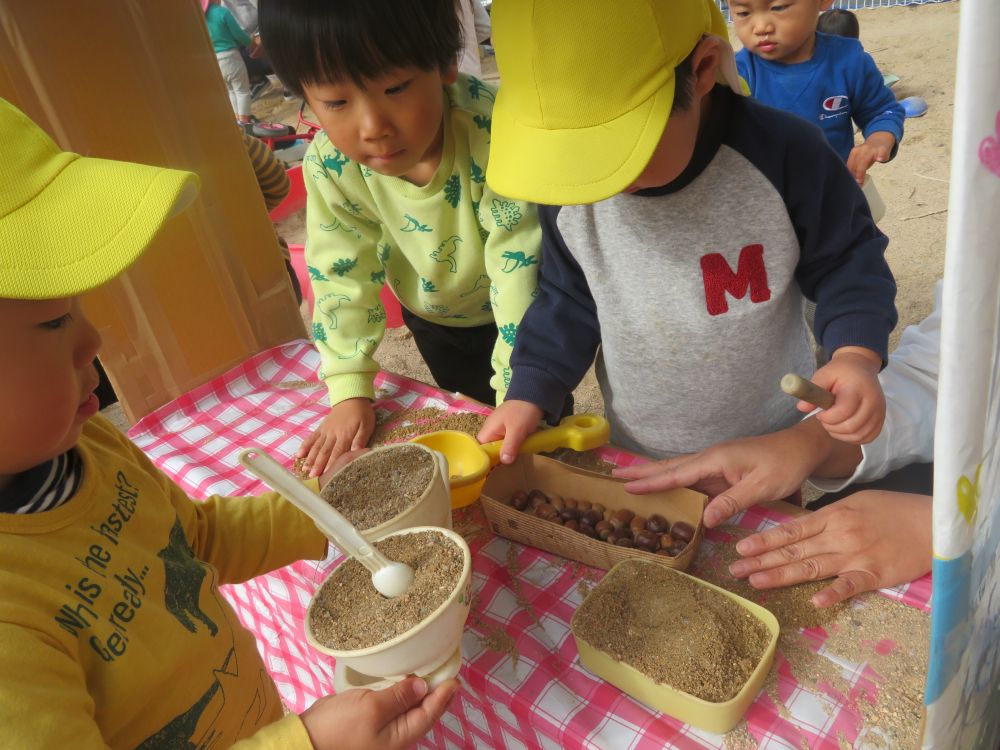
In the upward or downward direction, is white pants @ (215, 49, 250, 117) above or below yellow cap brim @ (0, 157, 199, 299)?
below

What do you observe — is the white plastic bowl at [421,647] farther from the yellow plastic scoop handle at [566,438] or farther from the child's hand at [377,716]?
the yellow plastic scoop handle at [566,438]

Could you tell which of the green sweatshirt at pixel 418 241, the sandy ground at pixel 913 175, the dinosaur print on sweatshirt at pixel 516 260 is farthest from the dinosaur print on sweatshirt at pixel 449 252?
the sandy ground at pixel 913 175

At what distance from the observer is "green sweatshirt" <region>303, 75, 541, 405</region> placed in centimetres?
108

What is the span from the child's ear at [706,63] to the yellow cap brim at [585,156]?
7 centimetres

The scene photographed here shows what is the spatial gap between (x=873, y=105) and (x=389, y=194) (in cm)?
152

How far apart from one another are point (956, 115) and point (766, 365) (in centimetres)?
80

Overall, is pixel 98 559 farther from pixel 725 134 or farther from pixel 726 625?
pixel 725 134

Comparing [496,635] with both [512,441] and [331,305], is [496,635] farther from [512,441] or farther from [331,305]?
[331,305]

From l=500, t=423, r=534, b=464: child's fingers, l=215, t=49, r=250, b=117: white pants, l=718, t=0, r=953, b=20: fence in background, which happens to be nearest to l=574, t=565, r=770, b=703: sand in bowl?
l=500, t=423, r=534, b=464: child's fingers

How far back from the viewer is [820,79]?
188 cm

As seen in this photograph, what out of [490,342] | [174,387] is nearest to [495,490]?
[490,342]

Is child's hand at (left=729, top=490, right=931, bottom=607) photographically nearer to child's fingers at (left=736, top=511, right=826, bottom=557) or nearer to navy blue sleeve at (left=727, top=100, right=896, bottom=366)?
child's fingers at (left=736, top=511, right=826, bottom=557)

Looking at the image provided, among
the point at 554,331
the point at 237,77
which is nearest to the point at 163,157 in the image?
the point at 554,331

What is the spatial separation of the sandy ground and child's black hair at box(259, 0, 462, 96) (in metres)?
1.46
